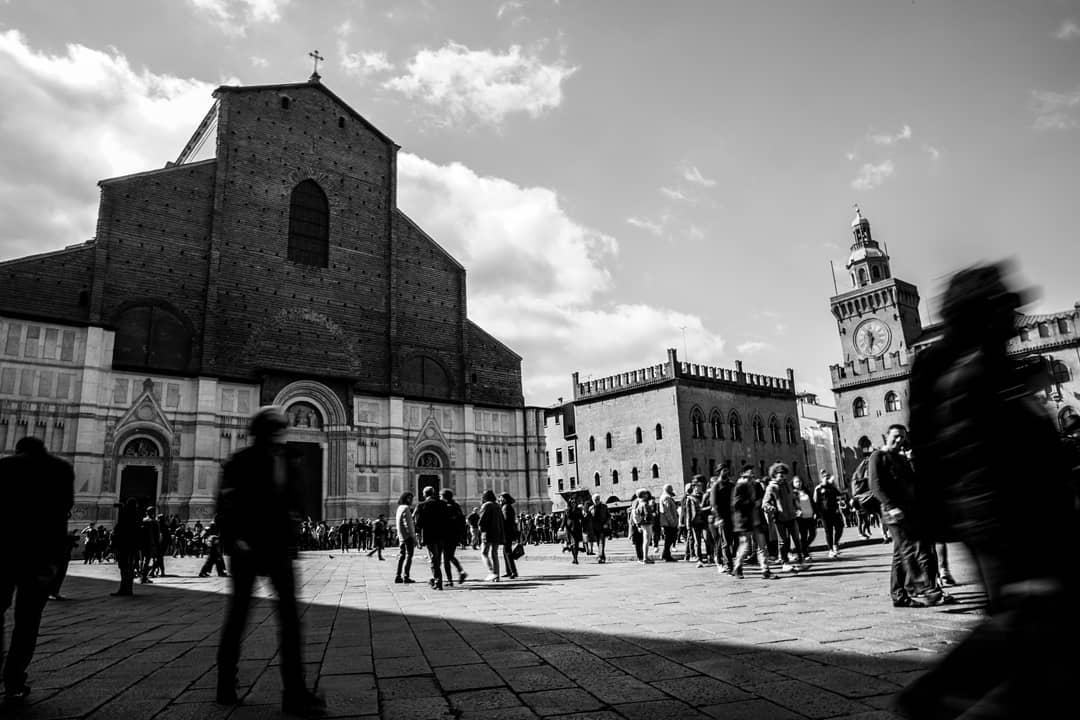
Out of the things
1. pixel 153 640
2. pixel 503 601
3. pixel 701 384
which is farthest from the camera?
pixel 701 384

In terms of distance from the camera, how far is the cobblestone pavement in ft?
11.5

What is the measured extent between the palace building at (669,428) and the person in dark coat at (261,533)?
38200 millimetres

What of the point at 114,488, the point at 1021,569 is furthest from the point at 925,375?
the point at 114,488

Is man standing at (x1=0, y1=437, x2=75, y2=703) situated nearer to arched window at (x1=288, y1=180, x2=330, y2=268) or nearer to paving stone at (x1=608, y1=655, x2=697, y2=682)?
paving stone at (x1=608, y1=655, x2=697, y2=682)

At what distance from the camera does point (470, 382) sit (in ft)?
110

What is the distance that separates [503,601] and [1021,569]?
282 inches

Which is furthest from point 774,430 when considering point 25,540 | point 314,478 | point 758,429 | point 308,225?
point 25,540

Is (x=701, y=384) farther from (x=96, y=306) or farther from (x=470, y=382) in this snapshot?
(x=96, y=306)

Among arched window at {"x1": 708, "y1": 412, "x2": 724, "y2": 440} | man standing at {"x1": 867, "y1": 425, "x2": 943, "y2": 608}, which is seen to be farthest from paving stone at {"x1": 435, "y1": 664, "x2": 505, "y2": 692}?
arched window at {"x1": 708, "y1": 412, "x2": 724, "y2": 440}

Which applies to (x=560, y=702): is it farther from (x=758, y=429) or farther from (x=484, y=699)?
(x=758, y=429)

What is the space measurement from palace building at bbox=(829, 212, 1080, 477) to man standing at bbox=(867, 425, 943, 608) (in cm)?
3262

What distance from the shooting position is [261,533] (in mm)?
3857

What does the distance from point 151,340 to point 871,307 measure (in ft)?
178

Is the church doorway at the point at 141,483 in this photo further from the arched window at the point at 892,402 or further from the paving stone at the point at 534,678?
the arched window at the point at 892,402
